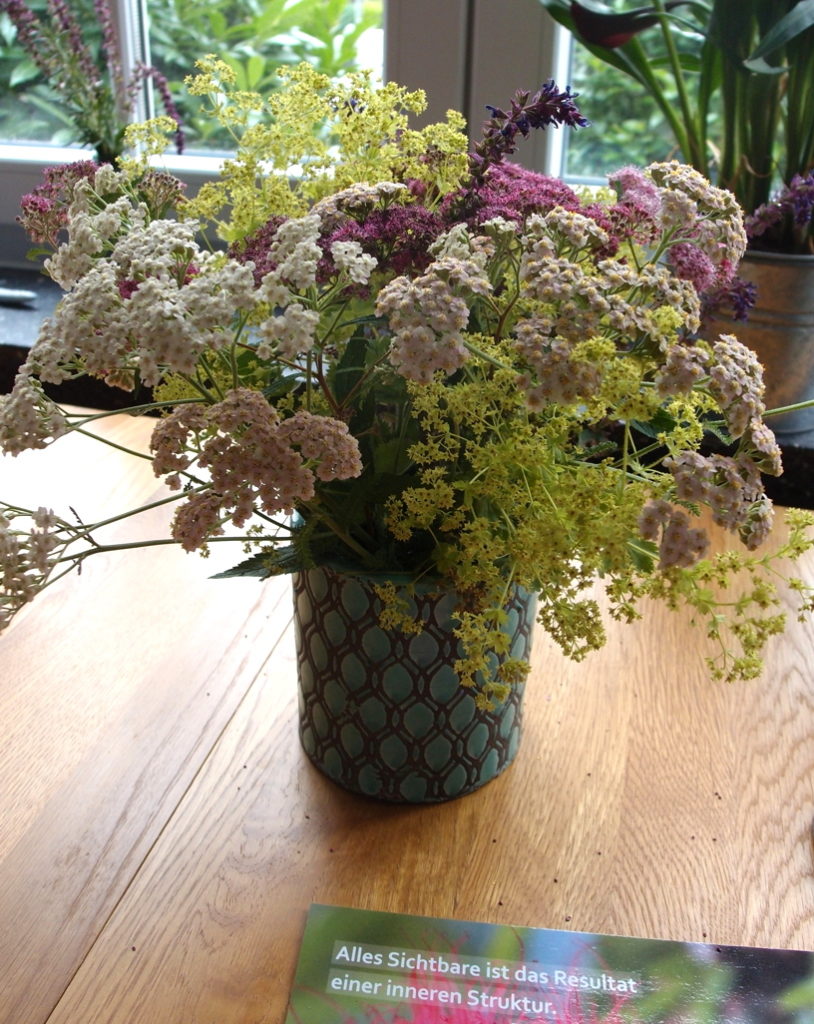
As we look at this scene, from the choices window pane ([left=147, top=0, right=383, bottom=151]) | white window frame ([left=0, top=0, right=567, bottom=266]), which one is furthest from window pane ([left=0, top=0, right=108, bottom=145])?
white window frame ([left=0, top=0, right=567, bottom=266])

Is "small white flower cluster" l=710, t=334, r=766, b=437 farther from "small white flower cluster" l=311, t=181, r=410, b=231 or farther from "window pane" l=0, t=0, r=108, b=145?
"window pane" l=0, t=0, r=108, b=145

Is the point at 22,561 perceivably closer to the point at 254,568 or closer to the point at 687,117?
the point at 254,568

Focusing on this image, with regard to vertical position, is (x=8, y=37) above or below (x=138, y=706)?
above

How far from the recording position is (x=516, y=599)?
736mm

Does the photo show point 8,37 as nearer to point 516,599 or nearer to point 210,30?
point 210,30

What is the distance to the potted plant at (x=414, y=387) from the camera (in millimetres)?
560

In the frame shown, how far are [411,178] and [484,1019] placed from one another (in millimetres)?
535

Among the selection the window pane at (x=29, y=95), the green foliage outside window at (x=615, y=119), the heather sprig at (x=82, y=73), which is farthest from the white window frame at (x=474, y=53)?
the window pane at (x=29, y=95)

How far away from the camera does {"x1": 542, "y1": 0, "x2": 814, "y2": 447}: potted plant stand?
3.70ft

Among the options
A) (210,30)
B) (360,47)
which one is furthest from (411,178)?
(210,30)

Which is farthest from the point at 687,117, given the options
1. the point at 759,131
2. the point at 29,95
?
the point at 29,95

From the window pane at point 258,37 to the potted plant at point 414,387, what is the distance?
3.42 feet

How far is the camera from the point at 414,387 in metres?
0.62

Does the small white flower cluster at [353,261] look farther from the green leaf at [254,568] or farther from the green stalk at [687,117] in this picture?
the green stalk at [687,117]
